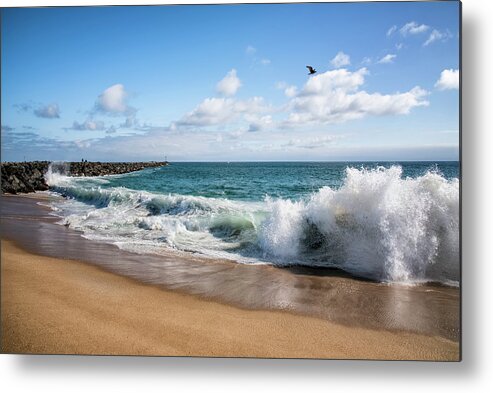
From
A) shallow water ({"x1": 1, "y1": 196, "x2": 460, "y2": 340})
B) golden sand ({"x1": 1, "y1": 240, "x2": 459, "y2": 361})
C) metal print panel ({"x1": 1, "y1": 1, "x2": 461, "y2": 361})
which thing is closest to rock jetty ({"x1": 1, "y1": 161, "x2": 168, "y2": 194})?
metal print panel ({"x1": 1, "y1": 1, "x2": 461, "y2": 361})

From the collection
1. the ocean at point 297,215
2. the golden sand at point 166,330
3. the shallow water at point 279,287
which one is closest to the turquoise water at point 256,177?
the ocean at point 297,215

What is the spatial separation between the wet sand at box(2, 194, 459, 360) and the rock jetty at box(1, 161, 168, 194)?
0.21 m

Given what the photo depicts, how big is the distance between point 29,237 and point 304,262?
6.96 feet

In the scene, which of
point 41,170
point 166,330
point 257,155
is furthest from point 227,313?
point 41,170

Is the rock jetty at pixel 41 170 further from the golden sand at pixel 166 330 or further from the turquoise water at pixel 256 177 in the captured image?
→ the golden sand at pixel 166 330

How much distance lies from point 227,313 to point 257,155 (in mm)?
997

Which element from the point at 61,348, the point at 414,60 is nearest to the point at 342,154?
the point at 414,60

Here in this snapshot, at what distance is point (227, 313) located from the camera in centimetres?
224

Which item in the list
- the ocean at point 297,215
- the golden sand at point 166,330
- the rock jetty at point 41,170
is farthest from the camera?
the rock jetty at point 41,170

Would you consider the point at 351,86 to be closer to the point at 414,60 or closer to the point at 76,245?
the point at 414,60

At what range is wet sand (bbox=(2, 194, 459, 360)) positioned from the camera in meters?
2.10

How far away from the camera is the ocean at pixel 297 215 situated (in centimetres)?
238

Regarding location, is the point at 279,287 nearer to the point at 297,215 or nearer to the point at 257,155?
the point at 297,215

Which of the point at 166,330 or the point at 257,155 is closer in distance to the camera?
the point at 166,330
